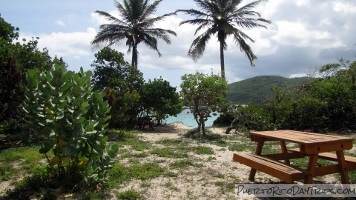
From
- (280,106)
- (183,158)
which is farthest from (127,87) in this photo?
(183,158)

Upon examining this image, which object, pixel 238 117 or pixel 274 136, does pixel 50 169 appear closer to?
pixel 274 136

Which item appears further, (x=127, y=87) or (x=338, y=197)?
(x=127, y=87)

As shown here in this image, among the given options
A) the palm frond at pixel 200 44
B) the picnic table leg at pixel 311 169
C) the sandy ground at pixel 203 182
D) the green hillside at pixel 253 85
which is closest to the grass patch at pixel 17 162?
the sandy ground at pixel 203 182

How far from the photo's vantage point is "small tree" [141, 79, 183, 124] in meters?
14.8

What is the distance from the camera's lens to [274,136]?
452cm

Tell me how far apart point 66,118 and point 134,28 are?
22.5 m

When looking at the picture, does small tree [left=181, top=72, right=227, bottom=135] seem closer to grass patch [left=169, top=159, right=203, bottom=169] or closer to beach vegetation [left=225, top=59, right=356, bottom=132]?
beach vegetation [left=225, top=59, right=356, bottom=132]

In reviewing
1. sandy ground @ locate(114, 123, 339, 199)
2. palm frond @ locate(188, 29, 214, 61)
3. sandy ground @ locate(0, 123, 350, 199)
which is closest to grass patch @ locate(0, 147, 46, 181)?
sandy ground @ locate(0, 123, 350, 199)

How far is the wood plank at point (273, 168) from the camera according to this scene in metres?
3.78

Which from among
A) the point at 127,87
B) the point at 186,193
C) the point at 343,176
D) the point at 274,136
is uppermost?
the point at 127,87

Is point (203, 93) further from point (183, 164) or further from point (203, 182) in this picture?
point (203, 182)

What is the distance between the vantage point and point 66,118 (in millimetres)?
4172

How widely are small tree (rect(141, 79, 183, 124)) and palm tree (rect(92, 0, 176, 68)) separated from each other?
Answer: 10799 millimetres

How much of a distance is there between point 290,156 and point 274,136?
3.21 feet
